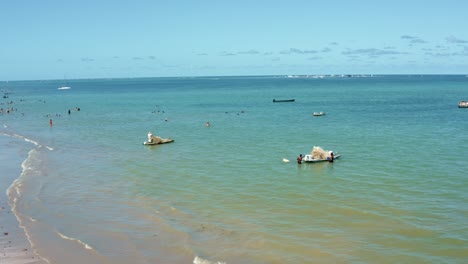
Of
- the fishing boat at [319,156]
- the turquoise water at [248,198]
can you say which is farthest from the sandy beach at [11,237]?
the fishing boat at [319,156]

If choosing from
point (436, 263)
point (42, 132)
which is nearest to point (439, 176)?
point (436, 263)

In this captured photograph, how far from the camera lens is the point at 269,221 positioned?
24.2 meters

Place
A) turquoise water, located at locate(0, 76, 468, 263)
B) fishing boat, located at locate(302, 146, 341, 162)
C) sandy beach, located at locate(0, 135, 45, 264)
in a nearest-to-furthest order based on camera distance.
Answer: sandy beach, located at locate(0, 135, 45, 264), turquoise water, located at locate(0, 76, 468, 263), fishing boat, located at locate(302, 146, 341, 162)

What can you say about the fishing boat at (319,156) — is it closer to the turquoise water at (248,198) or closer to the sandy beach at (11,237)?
the turquoise water at (248,198)

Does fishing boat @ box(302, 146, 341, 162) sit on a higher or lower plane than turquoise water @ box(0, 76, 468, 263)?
higher

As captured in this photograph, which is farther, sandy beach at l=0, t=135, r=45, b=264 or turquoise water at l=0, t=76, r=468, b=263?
turquoise water at l=0, t=76, r=468, b=263

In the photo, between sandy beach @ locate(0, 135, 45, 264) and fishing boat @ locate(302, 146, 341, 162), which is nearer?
sandy beach @ locate(0, 135, 45, 264)

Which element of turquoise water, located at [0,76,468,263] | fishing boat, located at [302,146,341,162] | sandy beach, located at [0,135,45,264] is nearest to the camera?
sandy beach, located at [0,135,45,264]

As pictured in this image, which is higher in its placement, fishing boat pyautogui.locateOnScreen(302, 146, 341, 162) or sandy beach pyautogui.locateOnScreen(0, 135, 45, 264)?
fishing boat pyautogui.locateOnScreen(302, 146, 341, 162)

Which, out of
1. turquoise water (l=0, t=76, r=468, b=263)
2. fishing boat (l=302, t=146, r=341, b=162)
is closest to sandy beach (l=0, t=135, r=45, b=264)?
turquoise water (l=0, t=76, r=468, b=263)

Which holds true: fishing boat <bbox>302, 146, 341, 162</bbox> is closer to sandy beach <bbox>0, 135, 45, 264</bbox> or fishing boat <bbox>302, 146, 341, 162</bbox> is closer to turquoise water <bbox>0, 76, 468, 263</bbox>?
turquoise water <bbox>0, 76, 468, 263</bbox>

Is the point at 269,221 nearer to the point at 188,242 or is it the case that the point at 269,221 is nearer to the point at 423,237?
the point at 188,242

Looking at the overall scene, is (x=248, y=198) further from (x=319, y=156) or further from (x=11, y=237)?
(x=11, y=237)

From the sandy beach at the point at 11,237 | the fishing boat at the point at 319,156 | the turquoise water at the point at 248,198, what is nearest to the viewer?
the sandy beach at the point at 11,237
